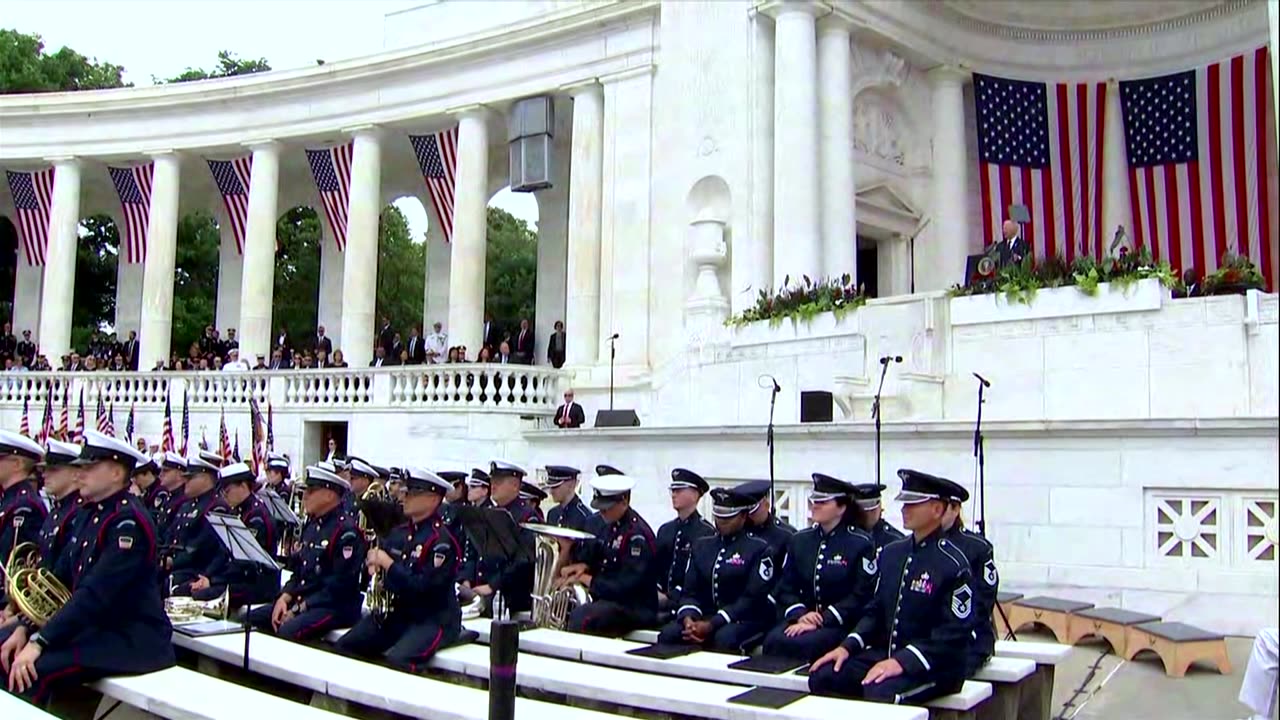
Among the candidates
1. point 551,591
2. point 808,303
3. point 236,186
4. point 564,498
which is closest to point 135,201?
point 236,186

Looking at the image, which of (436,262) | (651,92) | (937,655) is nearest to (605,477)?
(937,655)

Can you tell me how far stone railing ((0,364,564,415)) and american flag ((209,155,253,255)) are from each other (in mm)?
7185

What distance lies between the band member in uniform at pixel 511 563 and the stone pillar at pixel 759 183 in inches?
523

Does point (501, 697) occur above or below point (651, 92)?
below

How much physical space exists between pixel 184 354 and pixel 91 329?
3816 mm

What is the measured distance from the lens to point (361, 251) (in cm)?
3419

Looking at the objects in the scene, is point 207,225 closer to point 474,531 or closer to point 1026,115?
point 1026,115

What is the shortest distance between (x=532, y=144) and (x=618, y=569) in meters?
22.3

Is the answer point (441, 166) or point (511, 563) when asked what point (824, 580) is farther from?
point (441, 166)

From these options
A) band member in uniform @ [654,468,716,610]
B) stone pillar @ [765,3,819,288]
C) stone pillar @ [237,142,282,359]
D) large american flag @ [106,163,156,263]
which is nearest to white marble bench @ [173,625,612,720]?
band member in uniform @ [654,468,716,610]

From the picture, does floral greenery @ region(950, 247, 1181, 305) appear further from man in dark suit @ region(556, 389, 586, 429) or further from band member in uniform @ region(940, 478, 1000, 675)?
man in dark suit @ region(556, 389, 586, 429)

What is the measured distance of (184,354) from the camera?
168 feet

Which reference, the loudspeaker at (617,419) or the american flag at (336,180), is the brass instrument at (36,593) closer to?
the loudspeaker at (617,419)

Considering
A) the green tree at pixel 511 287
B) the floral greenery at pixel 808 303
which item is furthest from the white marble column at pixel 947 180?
the green tree at pixel 511 287
